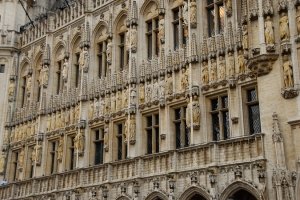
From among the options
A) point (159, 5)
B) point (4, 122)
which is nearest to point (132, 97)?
point (159, 5)

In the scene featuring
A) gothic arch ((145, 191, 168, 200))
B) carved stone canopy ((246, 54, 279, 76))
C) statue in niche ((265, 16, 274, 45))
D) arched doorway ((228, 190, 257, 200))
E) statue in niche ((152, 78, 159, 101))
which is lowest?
arched doorway ((228, 190, 257, 200))

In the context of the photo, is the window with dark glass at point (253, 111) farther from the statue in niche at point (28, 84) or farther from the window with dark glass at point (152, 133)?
the statue in niche at point (28, 84)

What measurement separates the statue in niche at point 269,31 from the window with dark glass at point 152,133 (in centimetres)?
745

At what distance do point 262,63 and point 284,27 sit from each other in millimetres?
1668

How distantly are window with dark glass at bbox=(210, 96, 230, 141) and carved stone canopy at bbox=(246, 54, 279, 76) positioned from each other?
271 cm

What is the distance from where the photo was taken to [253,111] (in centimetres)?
1958

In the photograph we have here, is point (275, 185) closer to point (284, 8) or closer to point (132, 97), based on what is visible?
point (284, 8)

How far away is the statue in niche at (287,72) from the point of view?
56.7ft

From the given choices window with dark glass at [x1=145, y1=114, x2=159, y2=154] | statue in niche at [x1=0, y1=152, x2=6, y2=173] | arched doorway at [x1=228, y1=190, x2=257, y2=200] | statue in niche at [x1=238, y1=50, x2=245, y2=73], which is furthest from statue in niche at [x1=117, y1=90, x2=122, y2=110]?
statue in niche at [x1=0, y1=152, x2=6, y2=173]

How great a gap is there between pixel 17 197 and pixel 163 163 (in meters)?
12.4

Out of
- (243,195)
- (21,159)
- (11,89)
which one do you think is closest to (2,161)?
(21,159)

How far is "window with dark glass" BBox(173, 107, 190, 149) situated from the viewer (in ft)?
71.1

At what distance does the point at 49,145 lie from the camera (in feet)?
96.6

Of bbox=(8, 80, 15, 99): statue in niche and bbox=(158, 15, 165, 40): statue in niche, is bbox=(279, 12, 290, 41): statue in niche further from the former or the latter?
bbox=(8, 80, 15, 99): statue in niche
